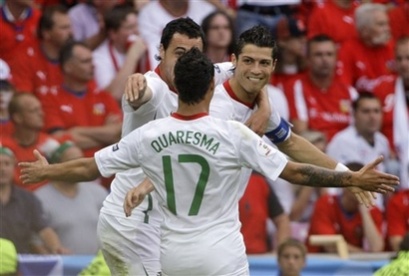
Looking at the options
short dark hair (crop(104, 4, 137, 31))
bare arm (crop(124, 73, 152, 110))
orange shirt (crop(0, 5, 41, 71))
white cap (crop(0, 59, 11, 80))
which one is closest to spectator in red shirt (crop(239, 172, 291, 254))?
short dark hair (crop(104, 4, 137, 31))

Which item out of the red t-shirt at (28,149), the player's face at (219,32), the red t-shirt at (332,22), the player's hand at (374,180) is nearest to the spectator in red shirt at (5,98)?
the red t-shirt at (28,149)

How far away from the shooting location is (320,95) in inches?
561

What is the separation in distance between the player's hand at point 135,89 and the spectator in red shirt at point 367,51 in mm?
7027

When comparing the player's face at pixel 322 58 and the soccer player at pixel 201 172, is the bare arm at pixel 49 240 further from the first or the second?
the soccer player at pixel 201 172

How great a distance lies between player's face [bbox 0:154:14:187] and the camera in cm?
1150

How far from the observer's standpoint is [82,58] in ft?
42.7

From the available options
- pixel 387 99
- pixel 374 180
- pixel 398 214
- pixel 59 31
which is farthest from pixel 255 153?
pixel 387 99

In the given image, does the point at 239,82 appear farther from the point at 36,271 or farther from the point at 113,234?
the point at 36,271

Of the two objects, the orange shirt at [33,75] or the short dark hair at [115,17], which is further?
the short dark hair at [115,17]

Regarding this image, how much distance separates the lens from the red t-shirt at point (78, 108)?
12859 millimetres

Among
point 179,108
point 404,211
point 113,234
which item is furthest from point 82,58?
point 179,108

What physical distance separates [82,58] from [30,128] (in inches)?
44.6

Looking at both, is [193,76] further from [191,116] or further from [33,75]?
[33,75]

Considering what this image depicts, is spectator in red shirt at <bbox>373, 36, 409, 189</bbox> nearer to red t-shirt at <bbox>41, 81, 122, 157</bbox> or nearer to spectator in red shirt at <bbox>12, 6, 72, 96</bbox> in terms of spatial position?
red t-shirt at <bbox>41, 81, 122, 157</bbox>
